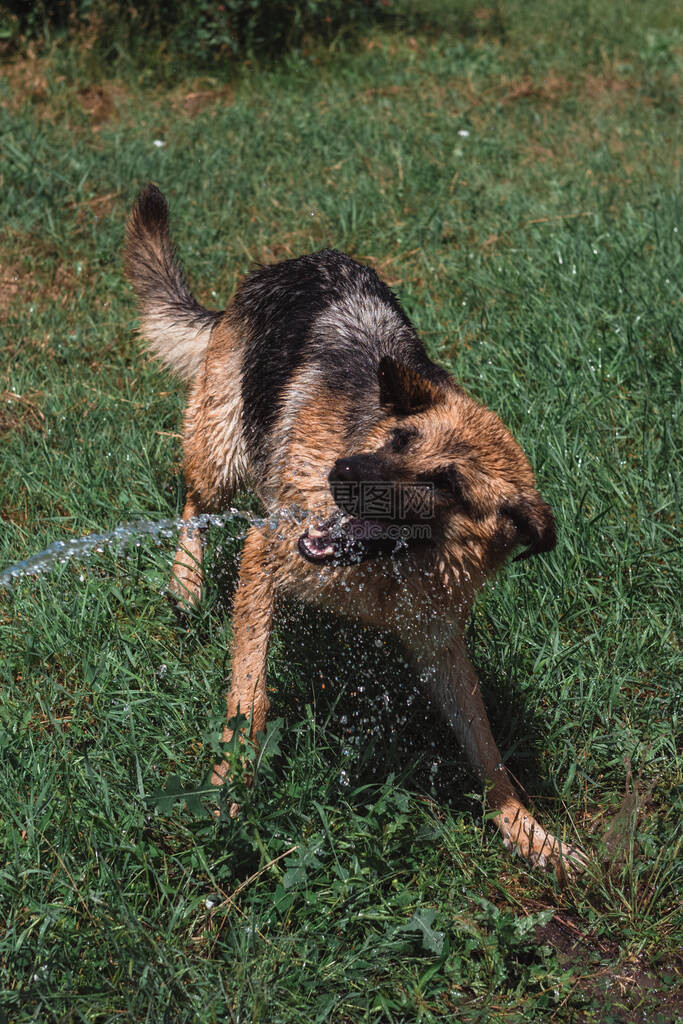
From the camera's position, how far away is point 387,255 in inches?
260

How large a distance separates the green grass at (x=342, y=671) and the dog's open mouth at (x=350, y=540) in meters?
0.57

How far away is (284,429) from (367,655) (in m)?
0.89

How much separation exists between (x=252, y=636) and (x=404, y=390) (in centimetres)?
96

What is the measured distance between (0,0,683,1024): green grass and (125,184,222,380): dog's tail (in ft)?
1.34

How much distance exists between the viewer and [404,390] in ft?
10.7

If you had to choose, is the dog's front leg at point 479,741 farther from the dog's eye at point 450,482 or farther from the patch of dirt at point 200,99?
the patch of dirt at point 200,99

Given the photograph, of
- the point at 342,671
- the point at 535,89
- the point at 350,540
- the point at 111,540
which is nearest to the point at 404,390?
the point at 350,540

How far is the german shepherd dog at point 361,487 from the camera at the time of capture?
3.11 m

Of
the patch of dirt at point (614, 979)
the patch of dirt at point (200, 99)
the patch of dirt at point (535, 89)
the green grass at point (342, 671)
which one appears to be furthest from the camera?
the patch of dirt at point (535, 89)

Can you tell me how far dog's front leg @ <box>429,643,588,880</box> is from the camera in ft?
11.1

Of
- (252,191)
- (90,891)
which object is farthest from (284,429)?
(252,191)

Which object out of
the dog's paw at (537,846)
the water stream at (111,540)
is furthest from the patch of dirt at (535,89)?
the dog's paw at (537,846)

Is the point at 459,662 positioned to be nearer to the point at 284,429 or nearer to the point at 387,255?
the point at 284,429

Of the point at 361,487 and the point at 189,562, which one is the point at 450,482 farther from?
the point at 189,562
